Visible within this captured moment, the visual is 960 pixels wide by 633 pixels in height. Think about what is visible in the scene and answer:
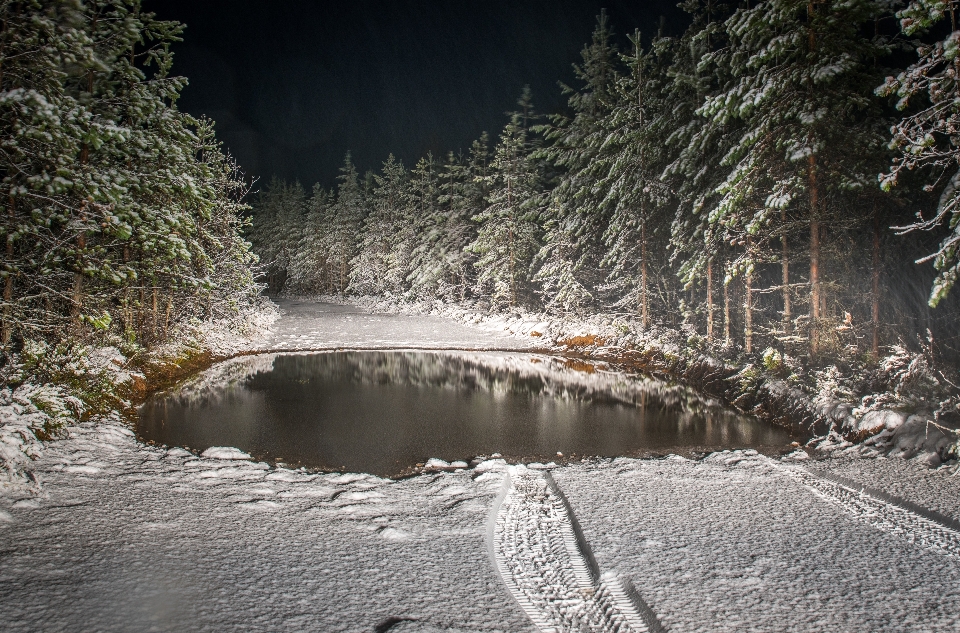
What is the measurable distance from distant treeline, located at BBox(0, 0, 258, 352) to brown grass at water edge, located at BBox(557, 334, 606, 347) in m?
14.0

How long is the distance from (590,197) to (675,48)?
652 cm

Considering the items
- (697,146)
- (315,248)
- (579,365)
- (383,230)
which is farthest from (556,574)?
(315,248)

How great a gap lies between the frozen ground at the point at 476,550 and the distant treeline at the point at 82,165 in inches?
143

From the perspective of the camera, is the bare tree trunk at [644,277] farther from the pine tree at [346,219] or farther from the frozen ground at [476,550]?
the pine tree at [346,219]

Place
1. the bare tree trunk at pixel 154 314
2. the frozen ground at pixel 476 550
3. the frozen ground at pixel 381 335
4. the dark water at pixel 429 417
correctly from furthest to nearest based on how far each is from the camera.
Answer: the frozen ground at pixel 381 335 → the bare tree trunk at pixel 154 314 → the dark water at pixel 429 417 → the frozen ground at pixel 476 550

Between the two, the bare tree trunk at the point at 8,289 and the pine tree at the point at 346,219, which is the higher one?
the pine tree at the point at 346,219

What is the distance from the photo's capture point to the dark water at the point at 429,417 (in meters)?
8.99

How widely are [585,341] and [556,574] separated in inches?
705

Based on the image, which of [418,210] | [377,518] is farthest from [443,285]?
[377,518]

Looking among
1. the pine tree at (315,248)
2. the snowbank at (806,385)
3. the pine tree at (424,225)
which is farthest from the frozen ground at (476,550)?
the pine tree at (315,248)

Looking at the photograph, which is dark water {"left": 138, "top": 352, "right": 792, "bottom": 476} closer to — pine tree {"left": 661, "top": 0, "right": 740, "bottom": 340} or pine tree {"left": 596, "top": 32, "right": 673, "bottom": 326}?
pine tree {"left": 661, "top": 0, "right": 740, "bottom": 340}

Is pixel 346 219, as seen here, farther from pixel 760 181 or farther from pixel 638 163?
pixel 760 181

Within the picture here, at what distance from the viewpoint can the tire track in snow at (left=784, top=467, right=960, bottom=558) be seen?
499 centimetres

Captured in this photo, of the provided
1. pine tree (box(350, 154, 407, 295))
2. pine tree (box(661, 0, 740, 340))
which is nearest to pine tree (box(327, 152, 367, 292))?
pine tree (box(350, 154, 407, 295))
